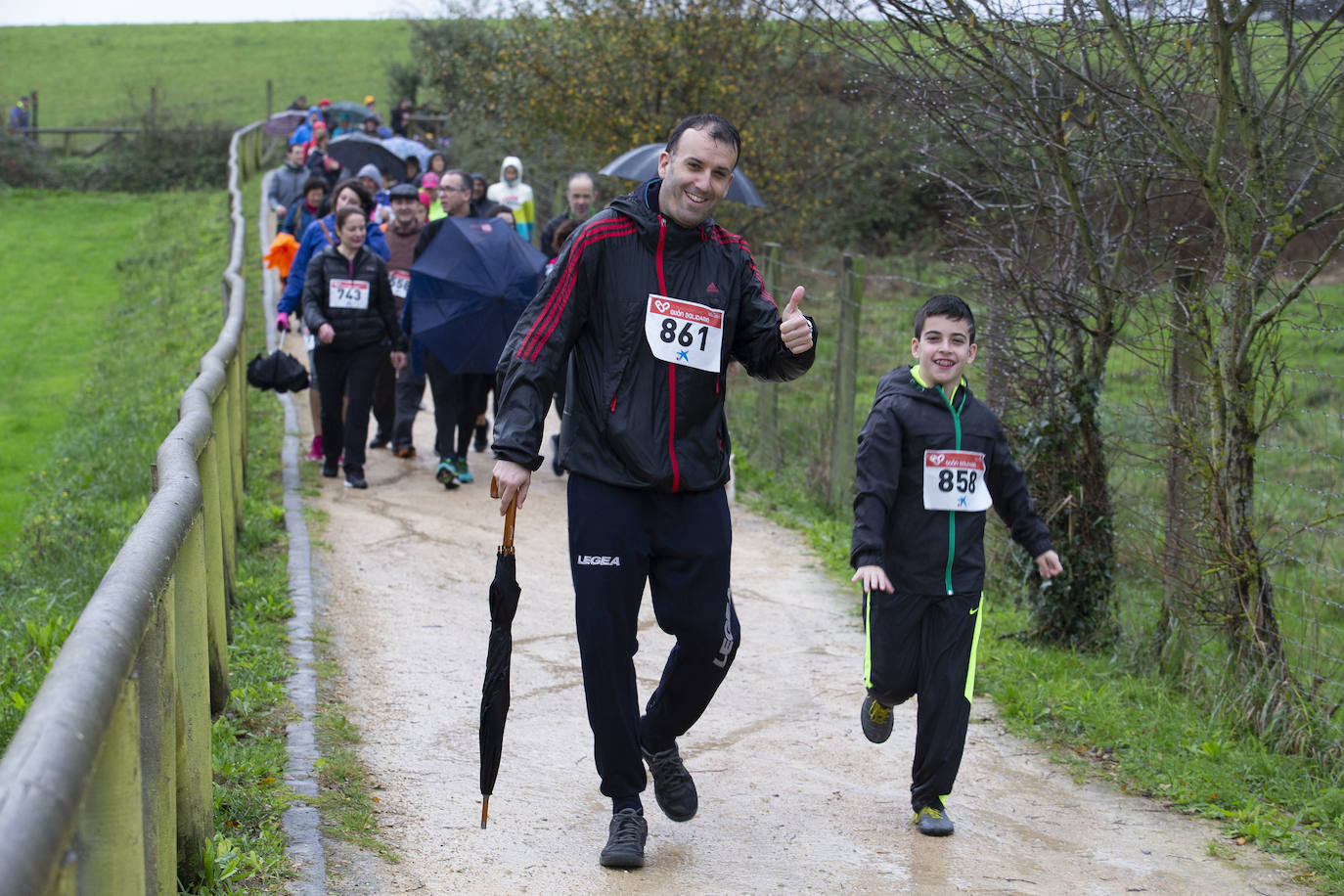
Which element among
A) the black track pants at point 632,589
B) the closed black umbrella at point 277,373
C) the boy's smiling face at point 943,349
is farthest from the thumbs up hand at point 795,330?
the closed black umbrella at point 277,373

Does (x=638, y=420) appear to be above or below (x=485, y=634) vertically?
above

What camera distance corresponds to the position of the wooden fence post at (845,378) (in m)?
10.7

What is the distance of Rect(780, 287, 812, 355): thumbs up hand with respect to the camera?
4324 mm

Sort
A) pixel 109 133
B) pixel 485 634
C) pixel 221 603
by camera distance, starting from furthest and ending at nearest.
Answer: pixel 109 133
pixel 485 634
pixel 221 603

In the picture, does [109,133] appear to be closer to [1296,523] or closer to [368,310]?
[368,310]

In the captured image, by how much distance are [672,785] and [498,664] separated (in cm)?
83

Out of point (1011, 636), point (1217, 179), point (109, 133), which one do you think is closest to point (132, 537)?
point (1217, 179)

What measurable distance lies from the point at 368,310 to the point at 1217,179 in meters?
5.99

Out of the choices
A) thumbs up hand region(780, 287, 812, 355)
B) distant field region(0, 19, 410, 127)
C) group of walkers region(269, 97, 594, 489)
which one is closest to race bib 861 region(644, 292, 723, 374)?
thumbs up hand region(780, 287, 812, 355)

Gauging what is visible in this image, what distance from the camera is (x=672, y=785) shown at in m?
4.74

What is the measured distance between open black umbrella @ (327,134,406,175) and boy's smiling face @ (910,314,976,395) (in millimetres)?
18470

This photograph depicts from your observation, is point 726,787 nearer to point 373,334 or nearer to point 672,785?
point 672,785

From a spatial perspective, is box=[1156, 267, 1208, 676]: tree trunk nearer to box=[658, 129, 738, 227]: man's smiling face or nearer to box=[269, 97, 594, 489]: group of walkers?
box=[658, 129, 738, 227]: man's smiling face

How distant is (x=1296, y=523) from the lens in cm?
628
